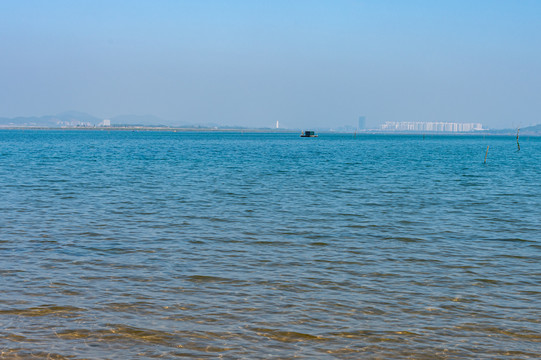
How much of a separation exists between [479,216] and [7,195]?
25920mm

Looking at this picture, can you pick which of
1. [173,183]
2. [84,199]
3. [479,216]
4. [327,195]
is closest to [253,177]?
[173,183]

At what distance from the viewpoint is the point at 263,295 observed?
531 inches

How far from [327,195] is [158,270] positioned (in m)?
20.3

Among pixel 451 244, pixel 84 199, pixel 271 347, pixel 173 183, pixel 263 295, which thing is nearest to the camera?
pixel 271 347

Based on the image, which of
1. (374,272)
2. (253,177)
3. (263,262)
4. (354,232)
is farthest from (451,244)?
(253,177)

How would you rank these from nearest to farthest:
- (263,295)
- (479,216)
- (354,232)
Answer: (263,295) < (354,232) < (479,216)

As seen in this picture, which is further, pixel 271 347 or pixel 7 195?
pixel 7 195

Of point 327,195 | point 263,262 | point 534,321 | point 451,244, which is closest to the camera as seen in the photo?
point 534,321

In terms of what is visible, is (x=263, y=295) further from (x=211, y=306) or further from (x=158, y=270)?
(x=158, y=270)

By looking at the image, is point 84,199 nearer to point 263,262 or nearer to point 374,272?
point 263,262

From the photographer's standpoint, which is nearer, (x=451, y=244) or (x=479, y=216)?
(x=451, y=244)

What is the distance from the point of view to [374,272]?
1570cm

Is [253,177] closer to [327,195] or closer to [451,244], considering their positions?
[327,195]

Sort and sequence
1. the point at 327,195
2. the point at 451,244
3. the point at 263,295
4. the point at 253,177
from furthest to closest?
1. the point at 253,177
2. the point at 327,195
3. the point at 451,244
4. the point at 263,295
